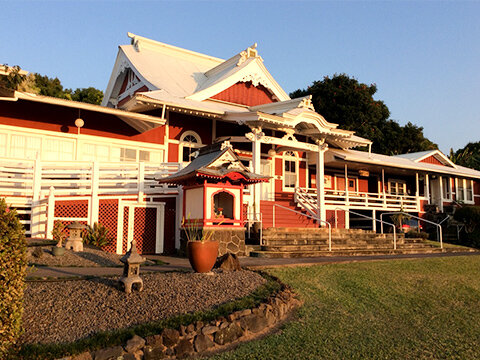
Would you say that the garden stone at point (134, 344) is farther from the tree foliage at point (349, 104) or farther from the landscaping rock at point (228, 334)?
the tree foliage at point (349, 104)

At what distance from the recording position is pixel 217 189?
43.1ft

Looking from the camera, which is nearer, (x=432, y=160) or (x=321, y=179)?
(x=321, y=179)

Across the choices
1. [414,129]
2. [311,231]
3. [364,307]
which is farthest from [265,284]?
[414,129]

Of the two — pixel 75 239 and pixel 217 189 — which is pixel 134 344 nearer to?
pixel 75 239

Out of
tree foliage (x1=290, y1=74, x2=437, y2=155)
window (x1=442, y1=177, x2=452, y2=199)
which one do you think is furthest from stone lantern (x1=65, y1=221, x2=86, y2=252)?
tree foliage (x1=290, y1=74, x2=437, y2=155)

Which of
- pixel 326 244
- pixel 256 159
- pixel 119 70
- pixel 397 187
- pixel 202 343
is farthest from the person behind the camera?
pixel 397 187

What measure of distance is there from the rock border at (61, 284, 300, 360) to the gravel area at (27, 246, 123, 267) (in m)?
5.11

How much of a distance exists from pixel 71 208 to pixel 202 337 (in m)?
9.03

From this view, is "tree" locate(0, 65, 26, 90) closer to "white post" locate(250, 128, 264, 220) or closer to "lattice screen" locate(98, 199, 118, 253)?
"lattice screen" locate(98, 199, 118, 253)

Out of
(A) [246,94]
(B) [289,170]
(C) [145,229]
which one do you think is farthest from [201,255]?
(A) [246,94]

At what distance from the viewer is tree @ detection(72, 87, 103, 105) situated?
43.4 meters

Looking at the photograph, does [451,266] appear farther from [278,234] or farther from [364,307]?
[364,307]

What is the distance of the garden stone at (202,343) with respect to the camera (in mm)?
6168

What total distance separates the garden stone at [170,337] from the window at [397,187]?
2560 centimetres
